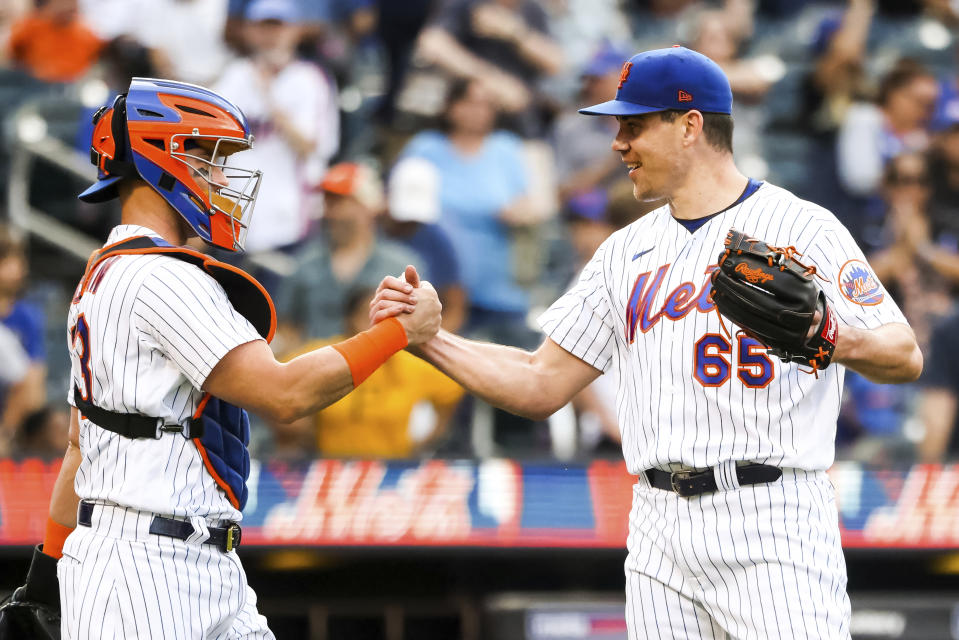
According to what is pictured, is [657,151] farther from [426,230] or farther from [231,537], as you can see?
[426,230]

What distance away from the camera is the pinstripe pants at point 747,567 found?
125 inches

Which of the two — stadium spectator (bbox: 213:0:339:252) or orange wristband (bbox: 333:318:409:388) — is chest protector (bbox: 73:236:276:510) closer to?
orange wristband (bbox: 333:318:409:388)

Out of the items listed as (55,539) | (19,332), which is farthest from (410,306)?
(19,332)

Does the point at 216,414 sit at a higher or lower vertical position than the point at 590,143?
lower

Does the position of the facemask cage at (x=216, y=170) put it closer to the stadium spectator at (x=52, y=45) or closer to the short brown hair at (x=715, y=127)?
the short brown hair at (x=715, y=127)

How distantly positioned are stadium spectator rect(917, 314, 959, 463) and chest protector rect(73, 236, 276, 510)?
419cm

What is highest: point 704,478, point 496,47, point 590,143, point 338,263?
point 496,47

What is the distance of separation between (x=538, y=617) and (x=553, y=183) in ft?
10.3

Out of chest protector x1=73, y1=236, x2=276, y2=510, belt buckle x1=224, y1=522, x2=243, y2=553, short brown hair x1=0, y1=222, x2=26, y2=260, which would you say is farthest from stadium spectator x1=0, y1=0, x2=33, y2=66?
belt buckle x1=224, y1=522, x2=243, y2=553

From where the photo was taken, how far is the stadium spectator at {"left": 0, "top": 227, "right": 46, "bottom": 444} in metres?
6.59

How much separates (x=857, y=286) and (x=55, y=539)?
2.22m

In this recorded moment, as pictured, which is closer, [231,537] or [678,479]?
[231,537]

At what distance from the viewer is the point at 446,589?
19.2 feet

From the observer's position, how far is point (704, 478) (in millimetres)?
3287
